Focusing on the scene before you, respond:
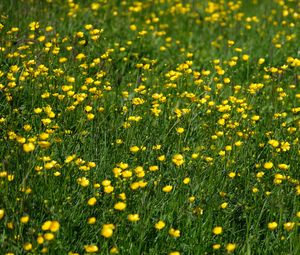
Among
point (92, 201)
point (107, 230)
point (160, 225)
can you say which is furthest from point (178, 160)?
point (107, 230)

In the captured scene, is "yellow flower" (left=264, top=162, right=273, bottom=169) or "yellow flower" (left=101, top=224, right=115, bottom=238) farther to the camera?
"yellow flower" (left=264, top=162, right=273, bottom=169)

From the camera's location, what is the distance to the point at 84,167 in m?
3.03

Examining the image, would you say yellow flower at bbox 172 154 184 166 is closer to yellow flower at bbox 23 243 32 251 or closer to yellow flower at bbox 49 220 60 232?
yellow flower at bbox 49 220 60 232

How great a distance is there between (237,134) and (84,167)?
109cm

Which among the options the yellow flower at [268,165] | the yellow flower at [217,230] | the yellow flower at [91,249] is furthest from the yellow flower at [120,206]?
the yellow flower at [268,165]

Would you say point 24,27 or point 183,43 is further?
point 183,43

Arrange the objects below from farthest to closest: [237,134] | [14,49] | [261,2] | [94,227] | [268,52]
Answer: [261,2], [268,52], [14,49], [237,134], [94,227]

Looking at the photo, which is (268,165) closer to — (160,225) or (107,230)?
(160,225)

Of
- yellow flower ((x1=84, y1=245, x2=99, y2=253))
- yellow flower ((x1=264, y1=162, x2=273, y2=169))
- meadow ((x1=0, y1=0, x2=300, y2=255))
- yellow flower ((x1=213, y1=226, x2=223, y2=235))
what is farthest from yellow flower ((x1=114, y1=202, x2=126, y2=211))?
yellow flower ((x1=264, y1=162, x2=273, y2=169))

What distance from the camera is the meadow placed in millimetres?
2826

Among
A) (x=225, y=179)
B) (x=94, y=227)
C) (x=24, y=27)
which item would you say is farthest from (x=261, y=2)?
(x=94, y=227)

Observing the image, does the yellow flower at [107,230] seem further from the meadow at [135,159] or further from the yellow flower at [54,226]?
the yellow flower at [54,226]

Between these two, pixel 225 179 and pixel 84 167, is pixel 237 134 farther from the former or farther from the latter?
pixel 84 167

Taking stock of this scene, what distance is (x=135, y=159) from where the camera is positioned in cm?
326
